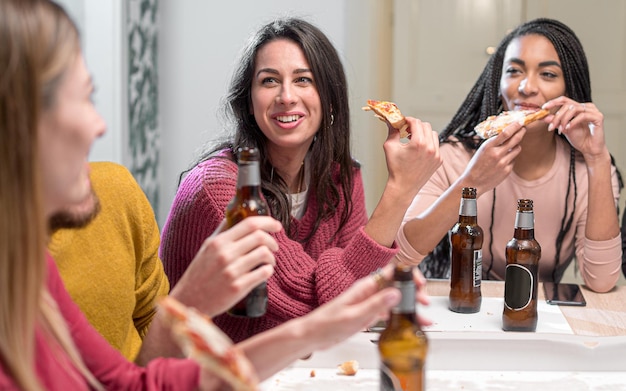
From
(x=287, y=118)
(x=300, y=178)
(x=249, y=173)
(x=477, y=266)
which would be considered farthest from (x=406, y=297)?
(x=300, y=178)

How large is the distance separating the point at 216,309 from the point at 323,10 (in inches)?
120

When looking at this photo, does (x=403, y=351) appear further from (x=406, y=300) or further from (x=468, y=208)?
(x=468, y=208)

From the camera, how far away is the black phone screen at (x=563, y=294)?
1.71 m

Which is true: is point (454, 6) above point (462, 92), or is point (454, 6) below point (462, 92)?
above

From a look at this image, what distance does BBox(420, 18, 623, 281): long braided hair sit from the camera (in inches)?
86.0

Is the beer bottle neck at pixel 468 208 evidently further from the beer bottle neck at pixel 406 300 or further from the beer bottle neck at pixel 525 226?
the beer bottle neck at pixel 406 300

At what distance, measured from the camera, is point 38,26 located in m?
0.78

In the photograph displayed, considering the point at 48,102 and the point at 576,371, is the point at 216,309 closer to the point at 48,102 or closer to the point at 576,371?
the point at 48,102

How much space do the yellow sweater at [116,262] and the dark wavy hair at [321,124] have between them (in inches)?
16.5

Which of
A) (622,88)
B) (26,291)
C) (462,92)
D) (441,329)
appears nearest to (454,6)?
(462,92)

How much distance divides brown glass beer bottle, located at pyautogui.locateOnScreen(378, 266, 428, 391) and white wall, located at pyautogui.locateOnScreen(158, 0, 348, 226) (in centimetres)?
310

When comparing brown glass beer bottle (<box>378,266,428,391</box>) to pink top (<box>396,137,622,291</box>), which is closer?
brown glass beer bottle (<box>378,266,428,391</box>)

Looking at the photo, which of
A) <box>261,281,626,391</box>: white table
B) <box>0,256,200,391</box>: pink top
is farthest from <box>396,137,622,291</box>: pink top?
<box>0,256,200,391</box>: pink top

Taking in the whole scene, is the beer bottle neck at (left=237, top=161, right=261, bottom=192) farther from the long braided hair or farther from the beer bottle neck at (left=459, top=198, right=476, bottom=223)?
the long braided hair
